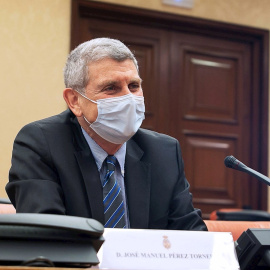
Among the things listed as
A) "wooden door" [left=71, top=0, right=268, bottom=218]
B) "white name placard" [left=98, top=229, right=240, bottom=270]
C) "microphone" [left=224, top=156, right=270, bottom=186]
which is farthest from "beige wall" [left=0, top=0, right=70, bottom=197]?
"white name placard" [left=98, top=229, right=240, bottom=270]

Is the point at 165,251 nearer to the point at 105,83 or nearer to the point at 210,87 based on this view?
the point at 105,83

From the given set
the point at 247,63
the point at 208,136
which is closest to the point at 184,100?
the point at 208,136

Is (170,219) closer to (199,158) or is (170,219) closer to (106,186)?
(106,186)

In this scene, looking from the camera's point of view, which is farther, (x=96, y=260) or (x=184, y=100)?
(x=184, y=100)

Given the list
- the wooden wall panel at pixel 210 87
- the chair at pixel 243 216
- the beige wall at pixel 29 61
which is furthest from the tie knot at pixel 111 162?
the wooden wall panel at pixel 210 87

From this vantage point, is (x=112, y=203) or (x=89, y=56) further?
(x=89, y=56)

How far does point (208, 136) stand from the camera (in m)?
4.79

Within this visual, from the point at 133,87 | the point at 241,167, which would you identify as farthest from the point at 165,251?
the point at 133,87

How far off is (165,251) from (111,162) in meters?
0.80

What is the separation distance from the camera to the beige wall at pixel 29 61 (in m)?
4.09

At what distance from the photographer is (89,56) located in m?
1.96

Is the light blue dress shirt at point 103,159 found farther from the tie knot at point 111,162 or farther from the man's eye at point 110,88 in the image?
the man's eye at point 110,88

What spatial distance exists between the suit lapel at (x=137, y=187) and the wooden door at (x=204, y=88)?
2.60 metres

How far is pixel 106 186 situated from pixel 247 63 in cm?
341
